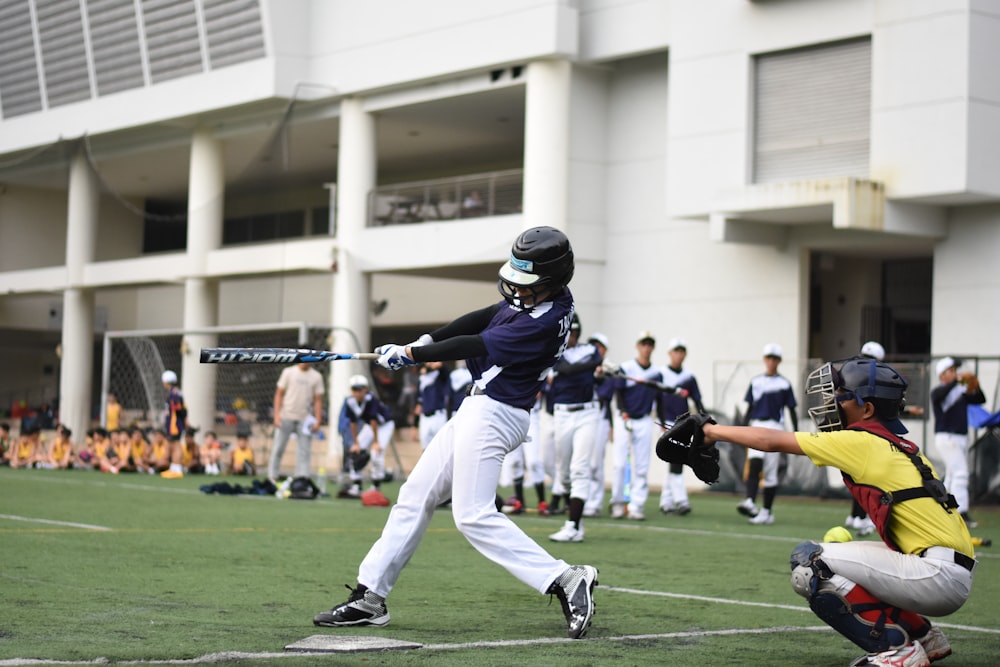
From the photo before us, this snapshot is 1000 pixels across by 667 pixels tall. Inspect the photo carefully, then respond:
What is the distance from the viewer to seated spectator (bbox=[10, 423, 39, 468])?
29.4 m

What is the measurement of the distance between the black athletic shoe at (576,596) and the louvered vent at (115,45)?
101ft

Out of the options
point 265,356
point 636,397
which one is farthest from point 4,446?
point 265,356

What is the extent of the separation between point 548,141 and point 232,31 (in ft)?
31.3

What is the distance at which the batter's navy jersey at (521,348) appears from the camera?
7766 millimetres

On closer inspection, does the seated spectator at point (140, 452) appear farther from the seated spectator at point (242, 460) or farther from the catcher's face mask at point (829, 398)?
the catcher's face mask at point (829, 398)

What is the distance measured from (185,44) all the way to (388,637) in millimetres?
29663

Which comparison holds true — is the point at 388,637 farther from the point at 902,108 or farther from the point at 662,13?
the point at 662,13

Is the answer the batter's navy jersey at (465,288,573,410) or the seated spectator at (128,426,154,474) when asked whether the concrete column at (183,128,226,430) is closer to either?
the seated spectator at (128,426,154,474)

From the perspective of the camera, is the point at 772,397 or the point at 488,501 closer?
the point at 488,501

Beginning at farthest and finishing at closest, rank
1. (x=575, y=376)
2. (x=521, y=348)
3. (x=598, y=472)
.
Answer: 1. (x=598, y=472)
2. (x=575, y=376)
3. (x=521, y=348)

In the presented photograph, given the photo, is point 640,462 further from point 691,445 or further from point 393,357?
point 691,445

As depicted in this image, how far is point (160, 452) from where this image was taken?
27797 millimetres

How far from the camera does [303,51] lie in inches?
1309

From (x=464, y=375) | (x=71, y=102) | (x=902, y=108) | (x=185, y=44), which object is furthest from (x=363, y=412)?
(x=71, y=102)
